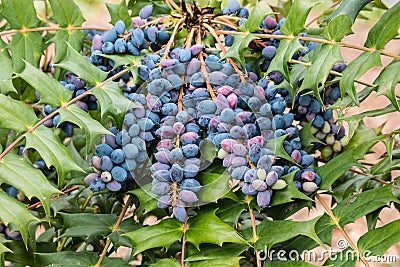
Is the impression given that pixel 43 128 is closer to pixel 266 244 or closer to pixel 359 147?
pixel 266 244

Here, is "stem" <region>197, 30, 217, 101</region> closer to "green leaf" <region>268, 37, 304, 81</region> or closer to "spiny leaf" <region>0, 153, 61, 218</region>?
"green leaf" <region>268, 37, 304, 81</region>

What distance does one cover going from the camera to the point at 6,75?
3.42 feet

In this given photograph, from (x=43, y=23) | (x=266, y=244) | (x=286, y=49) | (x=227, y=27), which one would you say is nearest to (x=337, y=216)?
(x=266, y=244)

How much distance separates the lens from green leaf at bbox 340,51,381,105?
2.96 ft

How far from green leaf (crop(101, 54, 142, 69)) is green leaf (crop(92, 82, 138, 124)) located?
50 mm

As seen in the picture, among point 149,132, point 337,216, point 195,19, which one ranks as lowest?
point 337,216

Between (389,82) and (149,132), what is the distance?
360mm

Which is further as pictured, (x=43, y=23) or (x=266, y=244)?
(x=43, y=23)

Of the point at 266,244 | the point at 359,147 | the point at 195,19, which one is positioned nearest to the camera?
the point at 266,244

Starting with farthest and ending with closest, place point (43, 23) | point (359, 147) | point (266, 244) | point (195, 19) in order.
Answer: point (43, 23)
point (359, 147)
point (195, 19)
point (266, 244)

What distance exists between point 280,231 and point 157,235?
0.18 metres

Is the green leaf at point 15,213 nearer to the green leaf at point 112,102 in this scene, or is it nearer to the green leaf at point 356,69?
the green leaf at point 112,102

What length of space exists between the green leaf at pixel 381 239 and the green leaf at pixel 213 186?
0.21 m

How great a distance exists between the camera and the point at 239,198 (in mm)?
932
